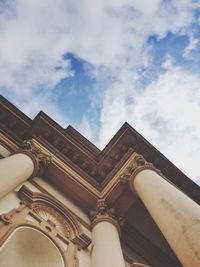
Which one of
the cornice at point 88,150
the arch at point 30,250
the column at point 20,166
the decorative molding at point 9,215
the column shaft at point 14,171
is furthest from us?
the cornice at point 88,150

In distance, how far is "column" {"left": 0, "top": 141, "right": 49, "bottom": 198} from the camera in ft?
29.3

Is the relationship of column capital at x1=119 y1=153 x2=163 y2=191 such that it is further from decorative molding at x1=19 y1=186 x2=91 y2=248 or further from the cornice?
decorative molding at x1=19 y1=186 x2=91 y2=248

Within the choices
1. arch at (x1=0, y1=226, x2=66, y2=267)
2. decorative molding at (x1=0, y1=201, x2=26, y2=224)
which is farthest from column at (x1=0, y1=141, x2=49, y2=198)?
arch at (x1=0, y1=226, x2=66, y2=267)

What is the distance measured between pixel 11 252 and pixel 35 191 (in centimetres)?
305

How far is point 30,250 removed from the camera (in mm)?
8719

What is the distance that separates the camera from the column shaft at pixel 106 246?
27.7 ft

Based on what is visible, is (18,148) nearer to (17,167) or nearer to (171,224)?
(17,167)

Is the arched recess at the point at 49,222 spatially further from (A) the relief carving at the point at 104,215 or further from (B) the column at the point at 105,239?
(A) the relief carving at the point at 104,215

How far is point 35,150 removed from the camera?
1189 cm

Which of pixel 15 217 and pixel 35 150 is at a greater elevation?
pixel 35 150

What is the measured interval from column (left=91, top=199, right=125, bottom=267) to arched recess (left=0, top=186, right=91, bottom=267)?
485mm

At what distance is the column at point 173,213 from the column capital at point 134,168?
10 centimetres

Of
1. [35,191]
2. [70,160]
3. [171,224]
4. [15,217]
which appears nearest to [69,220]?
[35,191]

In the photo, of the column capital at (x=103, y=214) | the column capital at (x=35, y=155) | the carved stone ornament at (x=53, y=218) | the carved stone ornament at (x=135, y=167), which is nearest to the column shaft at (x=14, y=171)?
the column capital at (x=35, y=155)
